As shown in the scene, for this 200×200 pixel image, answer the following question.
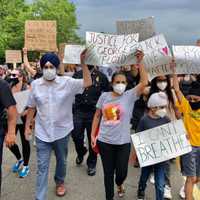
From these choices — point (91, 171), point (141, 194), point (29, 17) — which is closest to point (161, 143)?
point (141, 194)

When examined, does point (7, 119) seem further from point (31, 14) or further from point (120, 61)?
point (31, 14)

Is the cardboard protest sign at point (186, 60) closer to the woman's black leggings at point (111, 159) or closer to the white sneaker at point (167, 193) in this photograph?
the woman's black leggings at point (111, 159)

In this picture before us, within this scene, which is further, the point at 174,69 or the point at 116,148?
the point at 174,69

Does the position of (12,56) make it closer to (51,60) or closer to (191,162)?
(51,60)

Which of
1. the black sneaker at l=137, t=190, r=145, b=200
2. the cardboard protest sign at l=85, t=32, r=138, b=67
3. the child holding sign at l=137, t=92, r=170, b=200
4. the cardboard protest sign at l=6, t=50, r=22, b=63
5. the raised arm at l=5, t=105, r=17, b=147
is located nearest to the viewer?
the raised arm at l=5, t=105, r=17, b=147

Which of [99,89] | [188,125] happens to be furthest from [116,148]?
[99,89]

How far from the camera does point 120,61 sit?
205 inches

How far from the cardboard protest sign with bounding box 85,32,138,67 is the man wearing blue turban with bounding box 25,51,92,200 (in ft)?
1.32

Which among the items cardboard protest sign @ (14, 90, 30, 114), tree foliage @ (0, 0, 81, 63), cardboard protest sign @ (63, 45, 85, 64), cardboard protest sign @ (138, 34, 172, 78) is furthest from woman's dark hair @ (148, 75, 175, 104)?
tree foliage @ (0, 0, 81, 63)

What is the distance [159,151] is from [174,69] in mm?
1123

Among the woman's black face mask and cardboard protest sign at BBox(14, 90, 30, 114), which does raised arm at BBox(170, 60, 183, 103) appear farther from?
cardboard protest sign at BBox(14, 90, 30, 114)

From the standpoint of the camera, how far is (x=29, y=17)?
151ft

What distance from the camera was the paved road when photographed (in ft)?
17.6

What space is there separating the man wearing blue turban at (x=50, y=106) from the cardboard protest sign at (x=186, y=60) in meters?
1.34
